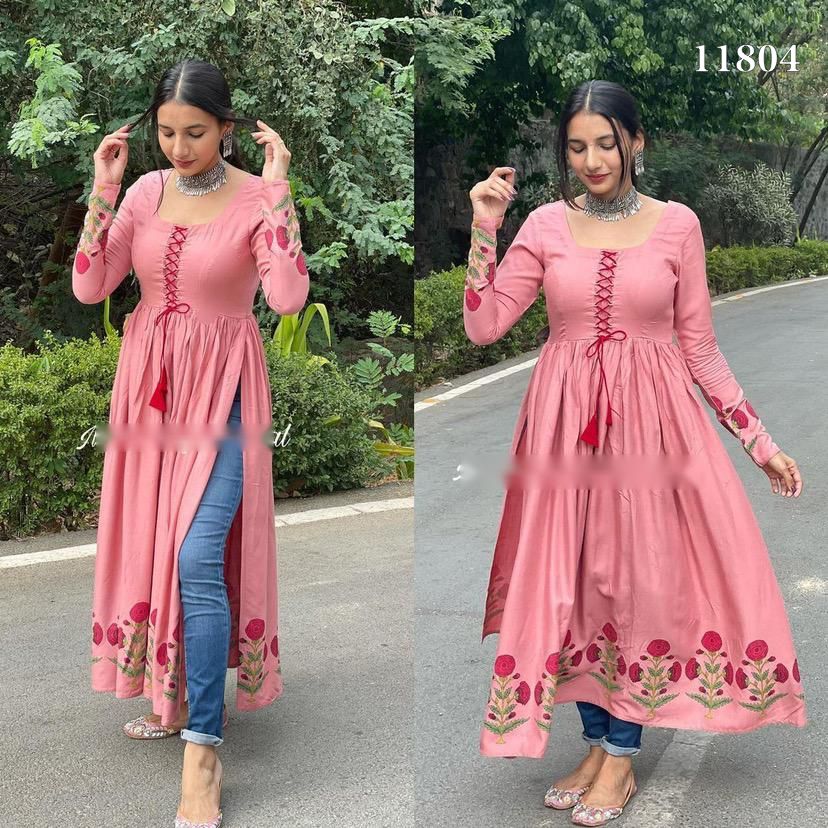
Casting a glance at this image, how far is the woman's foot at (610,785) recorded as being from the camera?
9.55ft

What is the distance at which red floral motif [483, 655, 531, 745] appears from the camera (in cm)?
281

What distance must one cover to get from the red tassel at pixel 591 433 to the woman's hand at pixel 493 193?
524mm

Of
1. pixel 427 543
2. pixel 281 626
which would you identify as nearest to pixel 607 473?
pixel 281 626

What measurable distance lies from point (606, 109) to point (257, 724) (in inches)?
78.0

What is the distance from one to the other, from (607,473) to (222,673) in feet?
3.37

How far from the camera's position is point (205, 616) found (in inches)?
114

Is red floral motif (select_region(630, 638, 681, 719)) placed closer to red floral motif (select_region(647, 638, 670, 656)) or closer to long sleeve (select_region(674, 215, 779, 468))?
red floral motif (select_region(647, 638, 670, 656))

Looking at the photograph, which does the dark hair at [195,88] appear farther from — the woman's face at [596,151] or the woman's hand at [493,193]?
the woman's face at [596,151]

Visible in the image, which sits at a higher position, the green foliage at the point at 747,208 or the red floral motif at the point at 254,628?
the green foliage at the point at 747,208

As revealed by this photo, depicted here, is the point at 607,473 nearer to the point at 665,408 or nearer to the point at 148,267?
the point at 665,408

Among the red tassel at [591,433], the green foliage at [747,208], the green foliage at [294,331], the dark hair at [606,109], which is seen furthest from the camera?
the green foliage at [747,208]

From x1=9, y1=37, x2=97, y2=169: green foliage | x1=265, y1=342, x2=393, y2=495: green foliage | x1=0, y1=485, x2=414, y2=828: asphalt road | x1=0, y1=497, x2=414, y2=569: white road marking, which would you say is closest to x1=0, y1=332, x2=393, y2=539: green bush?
x1=265, y1=342, x2=393, y2=495: green foliage

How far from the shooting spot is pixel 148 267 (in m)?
3.05

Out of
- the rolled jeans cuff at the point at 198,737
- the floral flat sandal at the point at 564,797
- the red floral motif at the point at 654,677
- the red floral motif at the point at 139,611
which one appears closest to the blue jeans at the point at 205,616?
the rolled jeans cuff at the point at 198,737
